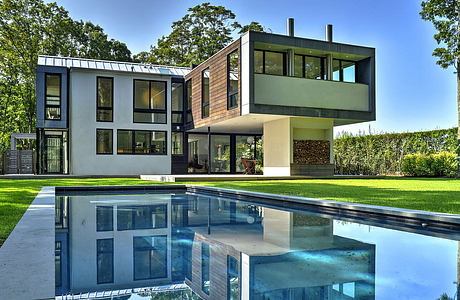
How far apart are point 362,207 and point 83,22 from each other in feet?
96.9

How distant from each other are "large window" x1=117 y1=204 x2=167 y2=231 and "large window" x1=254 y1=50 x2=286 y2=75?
8.81 meters

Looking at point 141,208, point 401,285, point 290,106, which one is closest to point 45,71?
point 290,106

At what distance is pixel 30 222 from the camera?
13.4 ft

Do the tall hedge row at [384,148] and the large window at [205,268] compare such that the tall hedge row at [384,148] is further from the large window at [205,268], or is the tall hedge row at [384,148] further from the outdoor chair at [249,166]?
the large window at [205,268]

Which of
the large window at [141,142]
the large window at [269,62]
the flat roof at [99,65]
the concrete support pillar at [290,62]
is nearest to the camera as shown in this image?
the large window at [269,62]

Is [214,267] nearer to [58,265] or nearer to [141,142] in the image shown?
[58,265]

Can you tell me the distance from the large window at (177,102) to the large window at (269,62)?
22.8 ft

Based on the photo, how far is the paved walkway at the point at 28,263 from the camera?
196cm

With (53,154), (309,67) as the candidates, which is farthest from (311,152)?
(53,154)

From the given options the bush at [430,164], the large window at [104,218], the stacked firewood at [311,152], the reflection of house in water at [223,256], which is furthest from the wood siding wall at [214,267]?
the bush at [430,164]

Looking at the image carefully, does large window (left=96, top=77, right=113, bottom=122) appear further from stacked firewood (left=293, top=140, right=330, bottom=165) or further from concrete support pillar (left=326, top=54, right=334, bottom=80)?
concrete support pillar (left=326, top=54, right=334, bottom=80)

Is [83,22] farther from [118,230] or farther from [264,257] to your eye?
[264,257]

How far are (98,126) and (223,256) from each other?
659 inches

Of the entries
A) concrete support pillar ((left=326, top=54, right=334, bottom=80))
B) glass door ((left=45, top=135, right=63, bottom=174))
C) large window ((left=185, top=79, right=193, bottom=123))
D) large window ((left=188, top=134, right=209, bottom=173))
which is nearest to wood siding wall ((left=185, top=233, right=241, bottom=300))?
concrete support pillar ((left=326, top=54, right=334, bottom=80))
